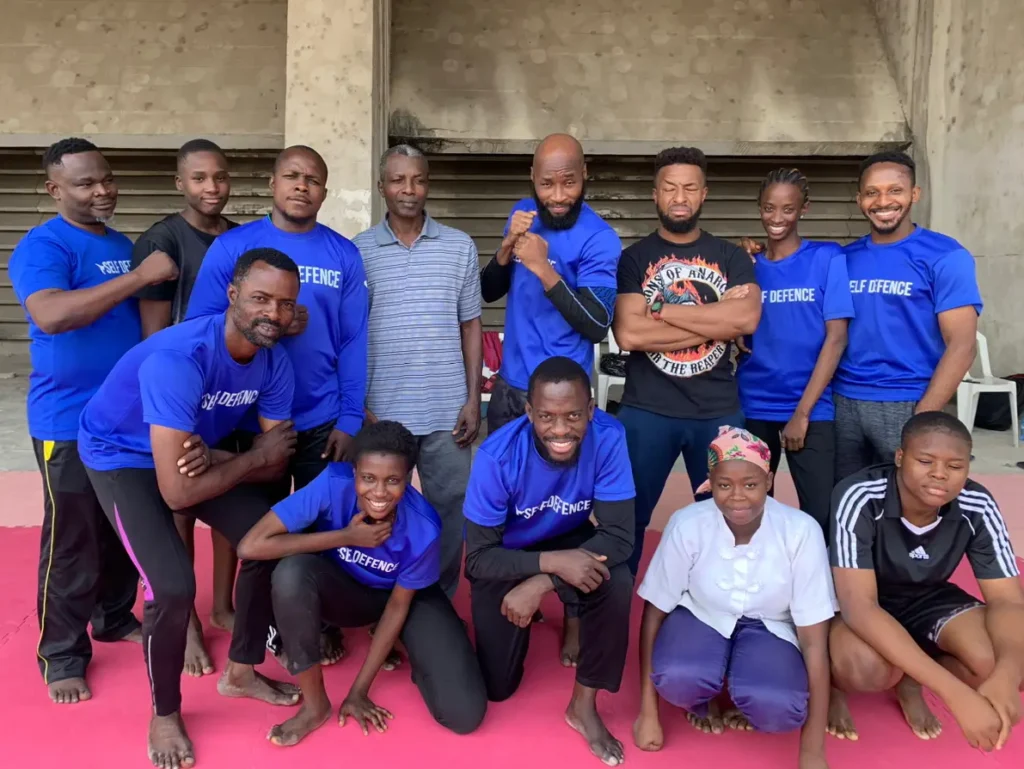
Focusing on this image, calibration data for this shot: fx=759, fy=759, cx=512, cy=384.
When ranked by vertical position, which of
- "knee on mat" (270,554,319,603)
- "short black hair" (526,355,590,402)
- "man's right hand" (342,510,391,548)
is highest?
"short black hair" (526,355,590,402)

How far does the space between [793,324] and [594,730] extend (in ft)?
5.16

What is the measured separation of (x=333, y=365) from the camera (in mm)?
2682

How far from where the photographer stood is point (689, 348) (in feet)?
8.73

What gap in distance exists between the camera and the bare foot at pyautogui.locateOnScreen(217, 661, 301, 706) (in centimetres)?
240

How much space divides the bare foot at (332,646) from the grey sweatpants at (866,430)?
1.92 m

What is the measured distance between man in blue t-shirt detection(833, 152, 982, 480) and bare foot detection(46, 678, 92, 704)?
8.80 ft

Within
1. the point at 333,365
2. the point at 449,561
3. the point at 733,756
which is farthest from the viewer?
the point at 449,561

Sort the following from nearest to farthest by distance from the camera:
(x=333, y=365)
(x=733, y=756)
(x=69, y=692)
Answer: (x=733, y=756) → (x=69, y=692) → (x=333, y=365)

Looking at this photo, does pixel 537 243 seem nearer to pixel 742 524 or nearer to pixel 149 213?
pixel 742 524

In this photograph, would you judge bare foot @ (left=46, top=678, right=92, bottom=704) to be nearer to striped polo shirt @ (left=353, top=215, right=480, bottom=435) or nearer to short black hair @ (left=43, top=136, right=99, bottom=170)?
striped polo shirt @ (left=353, top=215, right=480, bottom=435)

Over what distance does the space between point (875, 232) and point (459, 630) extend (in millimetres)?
2057

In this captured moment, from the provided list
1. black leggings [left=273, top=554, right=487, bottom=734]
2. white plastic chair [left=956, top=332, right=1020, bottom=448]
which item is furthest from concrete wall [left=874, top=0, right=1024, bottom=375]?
black leggings [left=273, top=554, right=487, bottom=734]

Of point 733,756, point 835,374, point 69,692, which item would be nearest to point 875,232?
point 835,374

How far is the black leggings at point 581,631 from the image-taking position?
227cm
